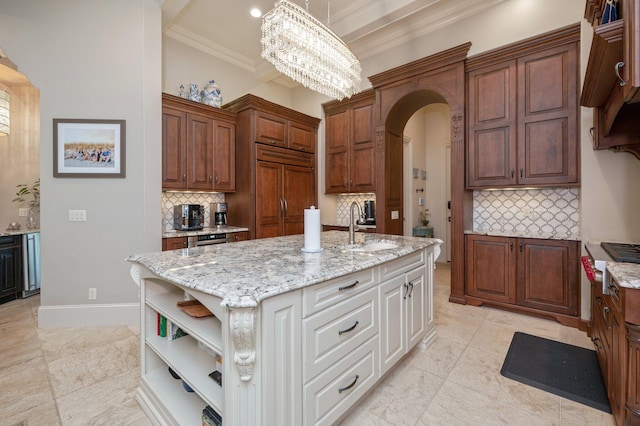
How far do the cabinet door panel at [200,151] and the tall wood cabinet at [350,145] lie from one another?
1.92 meters

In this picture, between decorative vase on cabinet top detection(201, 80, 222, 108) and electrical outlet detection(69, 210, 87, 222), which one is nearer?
electrical outlet detection(69, 210, 87, 222)

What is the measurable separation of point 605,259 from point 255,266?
6.97 ft

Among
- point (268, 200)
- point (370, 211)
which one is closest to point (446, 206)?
point (370, 211)

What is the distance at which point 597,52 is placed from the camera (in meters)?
1.60

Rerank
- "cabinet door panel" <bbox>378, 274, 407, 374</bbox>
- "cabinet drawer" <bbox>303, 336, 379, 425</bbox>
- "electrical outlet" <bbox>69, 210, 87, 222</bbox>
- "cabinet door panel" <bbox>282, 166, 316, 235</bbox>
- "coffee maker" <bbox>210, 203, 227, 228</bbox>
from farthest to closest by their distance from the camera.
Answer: "cabinet door panel" <bbox>282, 166, 316, 235</bbox>, "coffee maker" <bbox>210, 203, 227, 228</bbox>, "electrical outlet" <bbox>69, 210, 87, 222</bbox>, "cabinet door panel" <bbox>378, 274, 407, 374</bbox>, "cabinet drawer" <bbox>303, 336, 379, 425</bbox>

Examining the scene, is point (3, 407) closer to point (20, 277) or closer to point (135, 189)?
point (135, 189)

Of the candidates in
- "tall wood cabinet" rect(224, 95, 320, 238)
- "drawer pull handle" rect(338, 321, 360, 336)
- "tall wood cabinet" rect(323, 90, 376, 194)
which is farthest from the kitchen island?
"tall wood cabinet" rect(323, 90, 376, 194)

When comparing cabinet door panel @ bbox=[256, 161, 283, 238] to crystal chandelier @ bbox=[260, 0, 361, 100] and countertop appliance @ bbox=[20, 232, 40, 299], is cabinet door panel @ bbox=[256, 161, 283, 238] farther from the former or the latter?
countertop appliance @ bbox=[20, 232, 40, 299]

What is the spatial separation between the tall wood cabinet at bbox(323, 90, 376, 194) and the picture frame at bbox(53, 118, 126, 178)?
2923 mm

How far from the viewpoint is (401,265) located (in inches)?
79.4

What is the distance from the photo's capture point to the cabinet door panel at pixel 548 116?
2838 mm

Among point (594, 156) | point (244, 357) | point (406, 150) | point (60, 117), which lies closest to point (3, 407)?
point (244, 357)

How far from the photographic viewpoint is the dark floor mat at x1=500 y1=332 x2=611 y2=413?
1859 millimetres

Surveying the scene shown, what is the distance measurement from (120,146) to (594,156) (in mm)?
4667
